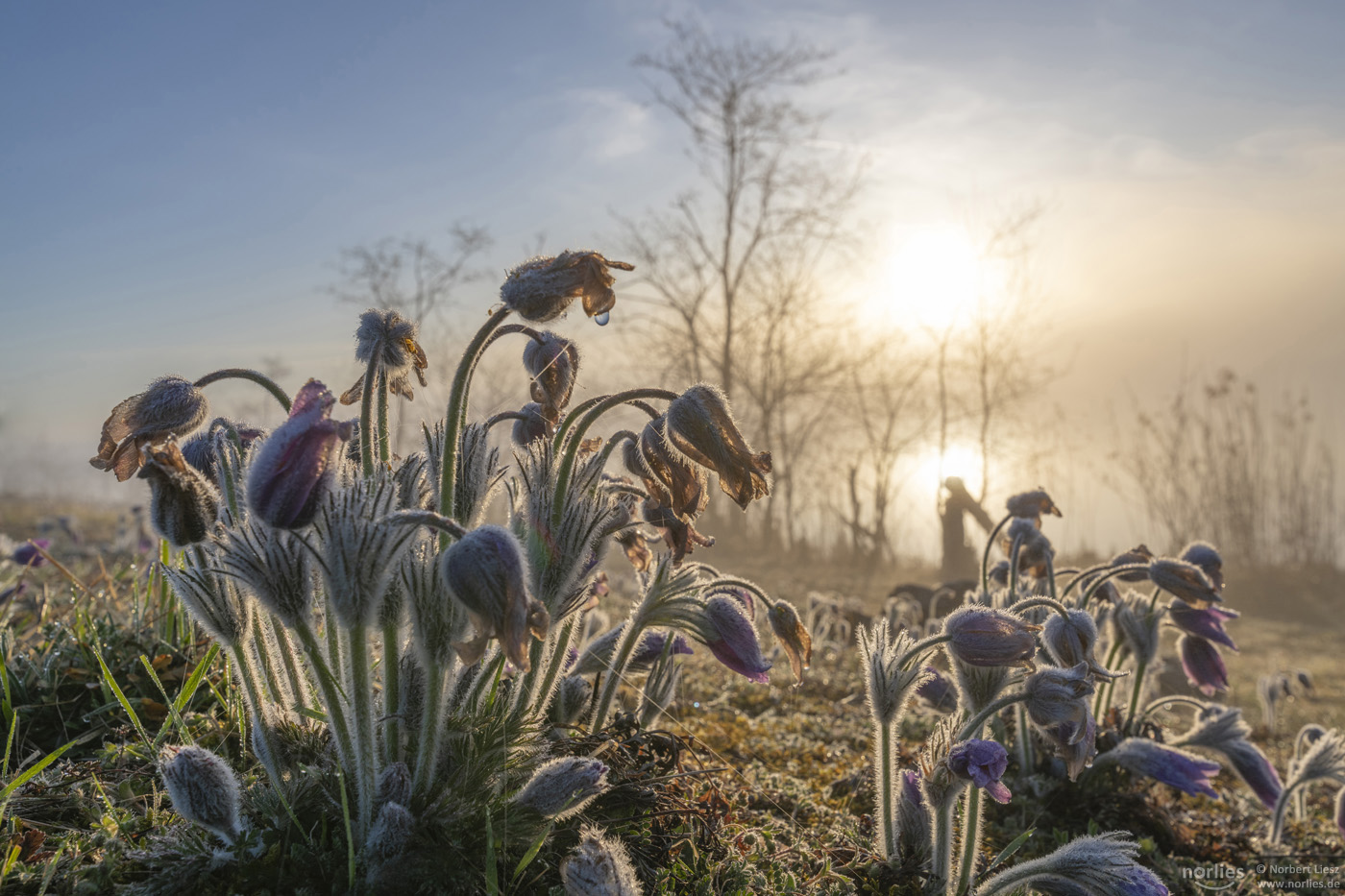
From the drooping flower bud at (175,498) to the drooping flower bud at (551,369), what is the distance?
613mm

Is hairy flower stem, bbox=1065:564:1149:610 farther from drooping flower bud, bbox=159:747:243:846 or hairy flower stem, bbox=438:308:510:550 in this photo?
drooping flower bud, bbox=159:747:243:846

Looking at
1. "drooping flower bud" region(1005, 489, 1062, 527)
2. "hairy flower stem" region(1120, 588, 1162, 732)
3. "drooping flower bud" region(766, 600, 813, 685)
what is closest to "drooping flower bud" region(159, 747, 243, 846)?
"drooping flower bud" region(766, 600, 813, 685)

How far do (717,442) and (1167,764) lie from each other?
1856 millimetres

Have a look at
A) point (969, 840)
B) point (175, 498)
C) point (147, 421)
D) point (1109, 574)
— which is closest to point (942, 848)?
point (969, 840)

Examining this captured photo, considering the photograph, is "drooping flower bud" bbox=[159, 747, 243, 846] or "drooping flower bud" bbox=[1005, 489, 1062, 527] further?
"drooping flower bud" bbox=[1005, 489, 1062, 527]

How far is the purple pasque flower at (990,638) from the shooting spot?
5.35ft

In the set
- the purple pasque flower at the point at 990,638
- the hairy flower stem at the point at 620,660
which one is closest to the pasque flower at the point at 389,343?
the hairy flower stem at the point at 620,660

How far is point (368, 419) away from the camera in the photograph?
1.65m

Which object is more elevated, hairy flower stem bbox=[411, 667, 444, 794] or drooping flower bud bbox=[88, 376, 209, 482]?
drooping flower bud bbox=[88, 376, 209, 482]

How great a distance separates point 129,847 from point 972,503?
10106 mm

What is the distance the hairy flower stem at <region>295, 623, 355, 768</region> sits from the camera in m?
1.35

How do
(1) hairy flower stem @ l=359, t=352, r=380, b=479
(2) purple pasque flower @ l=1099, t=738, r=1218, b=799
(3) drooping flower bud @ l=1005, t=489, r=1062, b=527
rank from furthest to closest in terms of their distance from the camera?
(3) drooping flower bud @ l=1005, t=489, r=1062, b=527, (2) purple pasque flower @ l=1099, t=738, r=1218, b=799, (1) hairy flower stem @ l=359, t=352, r=380, b=479

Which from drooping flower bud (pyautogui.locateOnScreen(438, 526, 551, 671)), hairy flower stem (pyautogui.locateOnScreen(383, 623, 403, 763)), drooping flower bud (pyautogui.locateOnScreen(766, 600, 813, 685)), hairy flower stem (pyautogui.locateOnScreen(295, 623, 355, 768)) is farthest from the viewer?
drooping flower bud (pyautogui.locateOnScreen(766, 600, 813, 685))

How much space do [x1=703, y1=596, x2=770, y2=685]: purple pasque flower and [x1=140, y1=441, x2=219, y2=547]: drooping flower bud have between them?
3.01ft
